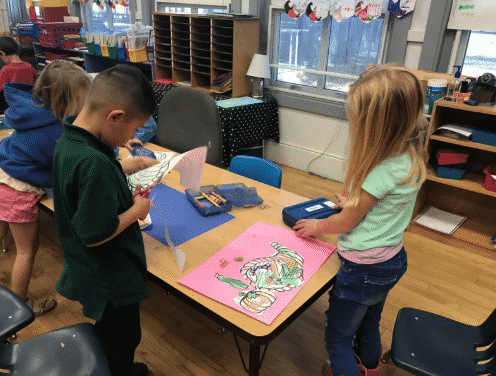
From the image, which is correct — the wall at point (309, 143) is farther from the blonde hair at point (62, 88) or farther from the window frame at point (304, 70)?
the blonde hair at point (62, 88)

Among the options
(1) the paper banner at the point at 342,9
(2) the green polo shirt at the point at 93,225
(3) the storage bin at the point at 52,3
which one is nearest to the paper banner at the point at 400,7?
(1) the paper banner at the point at 342,9

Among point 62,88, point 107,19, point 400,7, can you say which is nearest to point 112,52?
point 107,19

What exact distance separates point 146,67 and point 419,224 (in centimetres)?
324

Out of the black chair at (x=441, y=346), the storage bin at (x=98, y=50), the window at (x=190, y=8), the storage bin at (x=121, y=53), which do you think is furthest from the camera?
the storage bin at (x=98, y=50)

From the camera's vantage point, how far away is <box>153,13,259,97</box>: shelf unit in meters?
3.48

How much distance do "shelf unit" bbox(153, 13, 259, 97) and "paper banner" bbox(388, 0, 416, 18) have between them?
1.14 meters

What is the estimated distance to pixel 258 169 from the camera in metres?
1.94

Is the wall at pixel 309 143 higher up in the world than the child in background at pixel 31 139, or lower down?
lower down

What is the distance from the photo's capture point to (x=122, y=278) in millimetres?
1132

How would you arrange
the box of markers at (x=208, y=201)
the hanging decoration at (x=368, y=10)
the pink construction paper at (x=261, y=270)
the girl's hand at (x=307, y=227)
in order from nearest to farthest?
the pink construction paper at (x=261, y=270)
the girl's hand at (x=307, y=227)
the box of markers at (x=208, y=201)
the hanging decoration at (x=368, y=10)

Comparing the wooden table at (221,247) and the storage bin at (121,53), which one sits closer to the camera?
the wooden table at (221,247)

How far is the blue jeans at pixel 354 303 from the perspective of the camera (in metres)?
1.19

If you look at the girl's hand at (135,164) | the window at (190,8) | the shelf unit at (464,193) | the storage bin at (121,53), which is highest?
the window at (190,8)

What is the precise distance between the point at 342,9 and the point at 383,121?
2.50m
